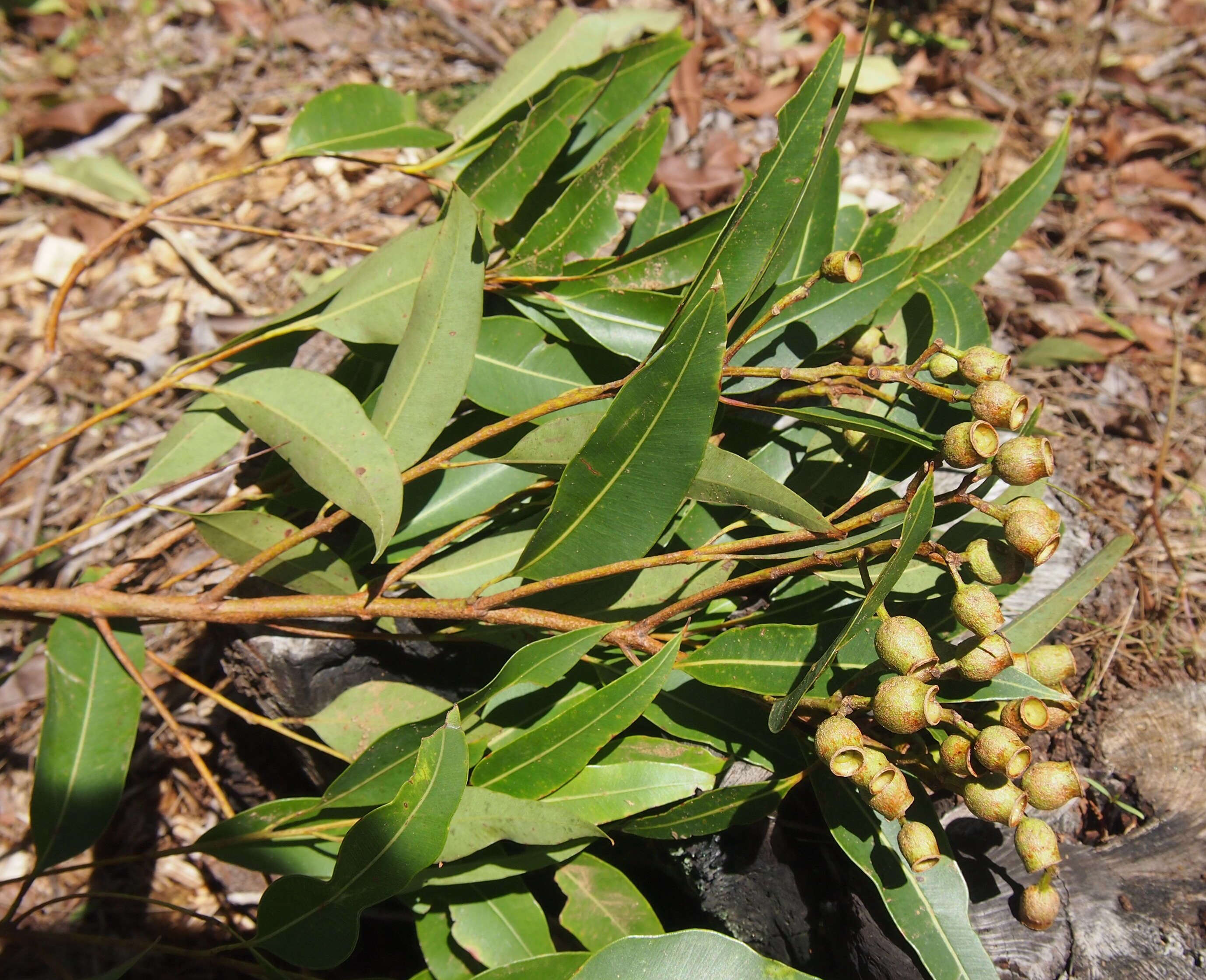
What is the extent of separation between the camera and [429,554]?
1487 mm

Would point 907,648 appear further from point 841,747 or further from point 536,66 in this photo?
point 536,66

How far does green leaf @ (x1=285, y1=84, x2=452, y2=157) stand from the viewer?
1847 mm

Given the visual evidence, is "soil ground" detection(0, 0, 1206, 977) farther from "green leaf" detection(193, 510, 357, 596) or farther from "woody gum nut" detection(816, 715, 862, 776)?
"woody gum nut" detection(816, 715, 862, 776)

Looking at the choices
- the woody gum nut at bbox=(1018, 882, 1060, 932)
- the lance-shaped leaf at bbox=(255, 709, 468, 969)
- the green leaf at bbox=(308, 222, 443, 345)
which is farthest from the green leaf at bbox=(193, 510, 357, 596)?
the woody gum nut at bbox=(1018, 882, 1060, 932)

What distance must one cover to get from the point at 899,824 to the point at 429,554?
2.97ft

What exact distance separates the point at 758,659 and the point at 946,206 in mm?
1207

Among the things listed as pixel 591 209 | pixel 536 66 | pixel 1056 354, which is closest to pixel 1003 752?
pixel 591 209

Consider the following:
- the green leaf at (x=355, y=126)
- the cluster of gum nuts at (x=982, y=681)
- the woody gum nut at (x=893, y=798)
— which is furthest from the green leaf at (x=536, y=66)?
the woody gum nut at (x=893, y=798)

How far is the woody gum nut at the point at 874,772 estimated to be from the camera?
112 centimetres

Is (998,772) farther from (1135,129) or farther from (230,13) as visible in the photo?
(230,13)

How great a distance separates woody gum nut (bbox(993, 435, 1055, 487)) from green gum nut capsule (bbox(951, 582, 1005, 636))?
156mm

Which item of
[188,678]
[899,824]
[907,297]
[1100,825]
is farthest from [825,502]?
[188,678]

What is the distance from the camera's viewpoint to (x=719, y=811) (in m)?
1.39

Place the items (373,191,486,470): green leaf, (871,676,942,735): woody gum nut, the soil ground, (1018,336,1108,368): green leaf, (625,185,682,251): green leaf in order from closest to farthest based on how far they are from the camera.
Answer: (871,676,942,735): woody gum nut, (373,191,486,470): green leaf, (625,185,682,251): green leaf, the soil ground, (1018,336,1108,368): green leaf
